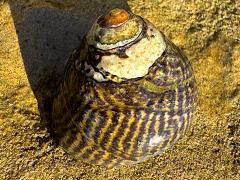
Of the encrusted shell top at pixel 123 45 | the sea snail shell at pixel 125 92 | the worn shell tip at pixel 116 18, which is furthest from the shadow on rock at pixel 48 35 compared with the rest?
the worn shell tip at pixel 116 18

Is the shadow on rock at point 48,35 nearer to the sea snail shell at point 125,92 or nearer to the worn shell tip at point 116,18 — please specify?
the sea snail shell at point 125,92

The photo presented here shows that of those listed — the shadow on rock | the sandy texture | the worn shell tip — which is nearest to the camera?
the worn shell tip

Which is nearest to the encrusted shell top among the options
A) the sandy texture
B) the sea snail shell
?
the sea snail shell

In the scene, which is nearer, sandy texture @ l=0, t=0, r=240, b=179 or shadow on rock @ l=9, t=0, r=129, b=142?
sandy texture @ l=0, t=0, r=240, b=179

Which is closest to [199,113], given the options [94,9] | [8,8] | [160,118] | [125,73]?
[160,118]

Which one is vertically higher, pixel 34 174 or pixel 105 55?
pixel 105 55

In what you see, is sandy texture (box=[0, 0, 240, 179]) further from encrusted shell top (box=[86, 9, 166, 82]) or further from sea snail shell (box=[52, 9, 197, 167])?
encrusted shell top (box=[86, 9, 166, 82])

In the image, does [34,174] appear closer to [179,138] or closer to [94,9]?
[179,138]
